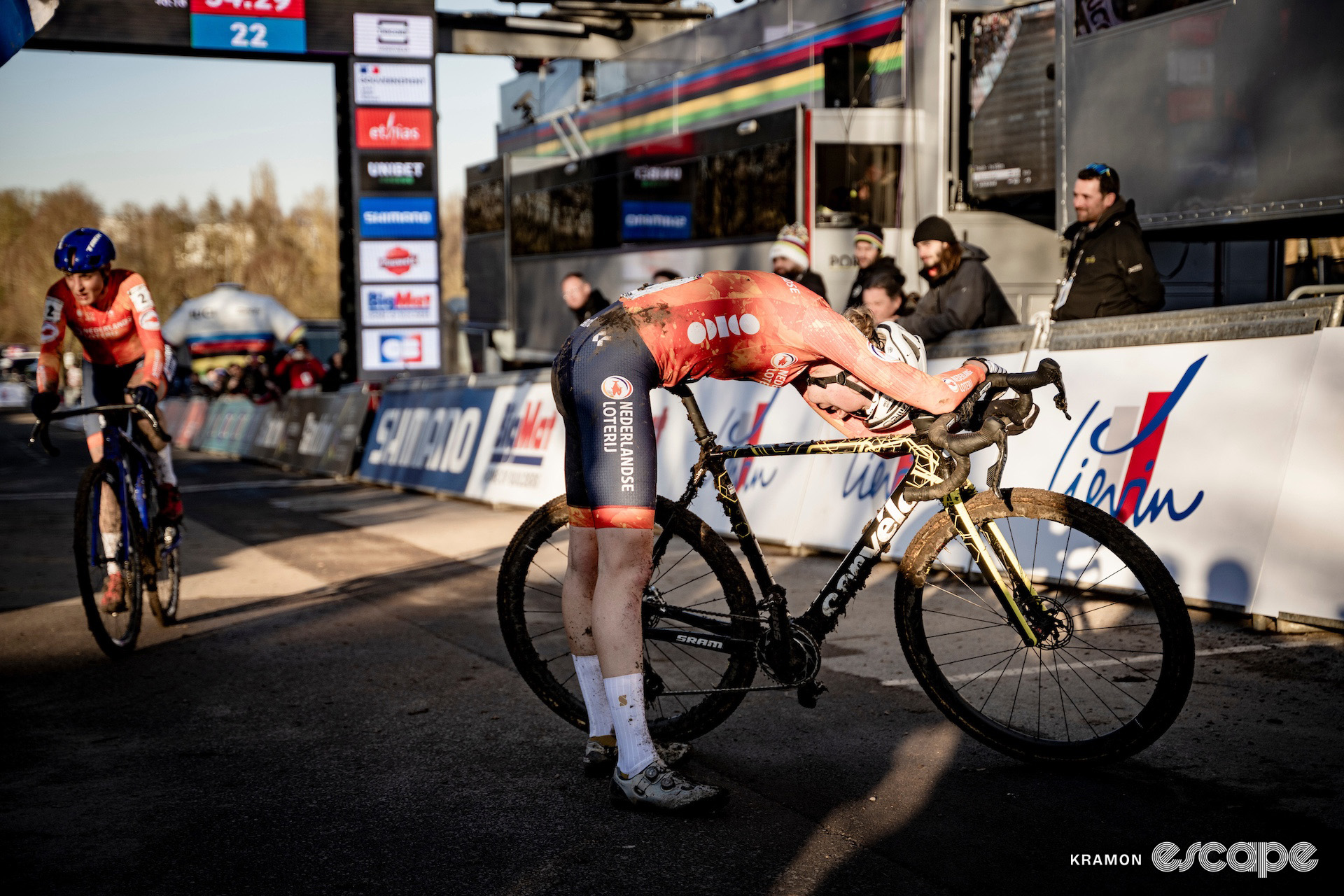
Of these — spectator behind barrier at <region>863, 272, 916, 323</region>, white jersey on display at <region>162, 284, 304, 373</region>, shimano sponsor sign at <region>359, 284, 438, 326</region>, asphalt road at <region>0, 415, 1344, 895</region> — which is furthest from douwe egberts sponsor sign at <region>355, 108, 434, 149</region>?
asphalt road at <region>0, 415, 1344, 895</region>

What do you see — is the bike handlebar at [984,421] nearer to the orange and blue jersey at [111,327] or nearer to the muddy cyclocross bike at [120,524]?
the muddy cyclocross bike at [120,524]

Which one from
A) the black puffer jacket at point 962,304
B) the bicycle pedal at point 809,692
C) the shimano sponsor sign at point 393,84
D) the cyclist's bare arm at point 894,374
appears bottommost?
the bicycle pedal at point 809,692

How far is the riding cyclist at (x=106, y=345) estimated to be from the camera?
20.8 ft

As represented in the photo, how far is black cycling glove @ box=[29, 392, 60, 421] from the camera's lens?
20.2 feet

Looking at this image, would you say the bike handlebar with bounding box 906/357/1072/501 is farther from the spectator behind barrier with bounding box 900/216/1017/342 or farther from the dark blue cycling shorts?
the spectator behind barrier with bounding box 900/216/1017/342

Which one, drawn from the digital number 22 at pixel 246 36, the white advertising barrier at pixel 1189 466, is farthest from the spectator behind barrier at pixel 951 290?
the digital number 22 at pixel 246 36

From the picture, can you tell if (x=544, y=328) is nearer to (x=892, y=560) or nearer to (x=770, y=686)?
(x=892, y=560)

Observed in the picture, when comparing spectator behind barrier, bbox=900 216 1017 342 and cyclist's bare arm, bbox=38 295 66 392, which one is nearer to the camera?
cyclist's bare arm, bbox=38 295 66 392

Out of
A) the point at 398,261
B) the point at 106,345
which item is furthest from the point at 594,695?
the point at 398,261

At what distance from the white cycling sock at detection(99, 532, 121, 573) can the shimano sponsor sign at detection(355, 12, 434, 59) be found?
572 inches

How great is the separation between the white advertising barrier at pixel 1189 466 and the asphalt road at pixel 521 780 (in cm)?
36

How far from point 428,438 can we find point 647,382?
10.5m

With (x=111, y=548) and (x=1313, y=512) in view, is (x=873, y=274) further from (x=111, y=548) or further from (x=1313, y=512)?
(x=111, y=548)

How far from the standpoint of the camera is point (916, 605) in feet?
13.8
